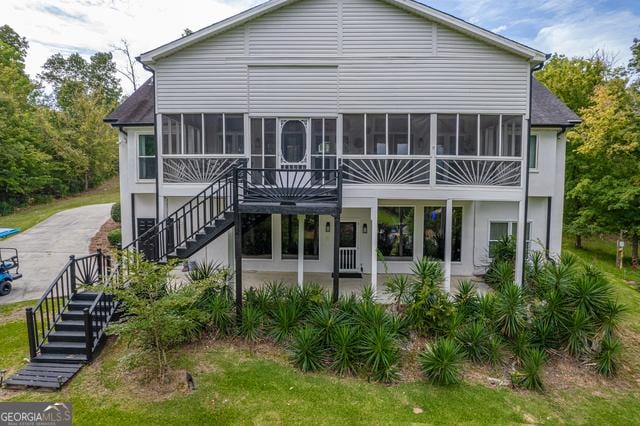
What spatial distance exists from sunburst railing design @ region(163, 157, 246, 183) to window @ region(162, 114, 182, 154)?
45 centimetres

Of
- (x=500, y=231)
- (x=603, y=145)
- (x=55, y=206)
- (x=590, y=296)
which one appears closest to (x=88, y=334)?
(x=590, y=296)

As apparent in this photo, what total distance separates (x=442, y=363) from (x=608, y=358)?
3767 millimetres

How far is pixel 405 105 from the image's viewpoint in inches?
376

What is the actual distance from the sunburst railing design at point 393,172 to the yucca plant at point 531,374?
194 inches

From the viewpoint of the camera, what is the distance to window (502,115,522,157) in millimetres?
9992

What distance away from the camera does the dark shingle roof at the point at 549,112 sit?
1150 cm

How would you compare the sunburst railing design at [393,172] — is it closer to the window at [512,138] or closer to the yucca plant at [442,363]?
the window at [512,138]

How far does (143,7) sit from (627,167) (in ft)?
90.2

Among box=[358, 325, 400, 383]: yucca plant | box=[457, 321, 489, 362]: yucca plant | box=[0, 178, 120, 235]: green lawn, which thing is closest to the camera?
box=[358, 325, 400, 383]: yucca plant

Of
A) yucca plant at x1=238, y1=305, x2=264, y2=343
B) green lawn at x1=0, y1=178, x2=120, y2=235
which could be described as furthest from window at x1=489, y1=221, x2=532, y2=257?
green lawn at x1=0, y1=178, x2=120, y2=235

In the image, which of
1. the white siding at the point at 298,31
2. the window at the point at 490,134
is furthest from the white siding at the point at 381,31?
the window at the point at 490,134

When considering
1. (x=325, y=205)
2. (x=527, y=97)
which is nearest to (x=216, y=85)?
(x=325, y=205)

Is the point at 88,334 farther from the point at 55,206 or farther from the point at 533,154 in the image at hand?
the point at 55,206

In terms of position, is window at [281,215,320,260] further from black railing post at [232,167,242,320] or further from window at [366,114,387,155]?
black railing post at [232,167,242,320]
